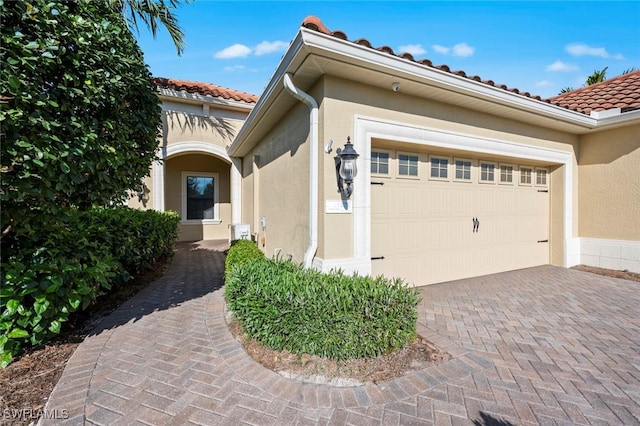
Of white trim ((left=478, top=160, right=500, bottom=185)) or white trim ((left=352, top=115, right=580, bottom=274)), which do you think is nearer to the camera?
white trim ((left=352, top=115, right=580, bottom=274))

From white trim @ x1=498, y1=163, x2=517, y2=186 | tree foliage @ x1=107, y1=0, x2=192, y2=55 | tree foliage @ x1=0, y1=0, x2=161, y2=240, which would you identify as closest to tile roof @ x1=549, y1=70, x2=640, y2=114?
white trim @ x1=498, y1=163, x2=517, y2=186

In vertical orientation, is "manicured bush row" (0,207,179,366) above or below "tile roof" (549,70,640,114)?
below

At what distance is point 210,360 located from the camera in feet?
9.02

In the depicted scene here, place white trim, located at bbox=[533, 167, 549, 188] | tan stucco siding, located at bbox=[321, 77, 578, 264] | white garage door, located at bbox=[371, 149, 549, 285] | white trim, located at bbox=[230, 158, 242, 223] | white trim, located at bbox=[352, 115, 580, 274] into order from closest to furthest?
tan stucco siding, located at bbox=[321, 77, 578, 264] < white trim, located at bbox=[352, 115, 580, 274] < white garage door, located at bbox=[371, 149, 549, 285] < white trim, located at bbox=[533, 167, 549, 188] < white trim, located at bbox=[230, 158, 242, 223]

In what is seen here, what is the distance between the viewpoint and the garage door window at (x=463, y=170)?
17.7 feet

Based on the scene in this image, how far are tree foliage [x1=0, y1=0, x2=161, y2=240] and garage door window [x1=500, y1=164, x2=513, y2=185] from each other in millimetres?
6811

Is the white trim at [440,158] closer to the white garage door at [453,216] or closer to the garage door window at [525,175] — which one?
the white garage door at [453,216]

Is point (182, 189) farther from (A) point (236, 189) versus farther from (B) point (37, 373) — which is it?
(B) point (37, 373)

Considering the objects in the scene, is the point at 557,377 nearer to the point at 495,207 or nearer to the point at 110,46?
the point at 495,207

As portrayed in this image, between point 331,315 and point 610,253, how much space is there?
7.69m

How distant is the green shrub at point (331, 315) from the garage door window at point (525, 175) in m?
5.32

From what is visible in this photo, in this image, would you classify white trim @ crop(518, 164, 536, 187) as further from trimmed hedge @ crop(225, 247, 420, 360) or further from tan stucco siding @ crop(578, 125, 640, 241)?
trimmed hedge @ crop(225, 247, 420, 360)

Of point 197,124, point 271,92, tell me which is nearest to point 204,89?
point 197,124

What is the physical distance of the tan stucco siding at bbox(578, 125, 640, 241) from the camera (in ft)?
19.6
